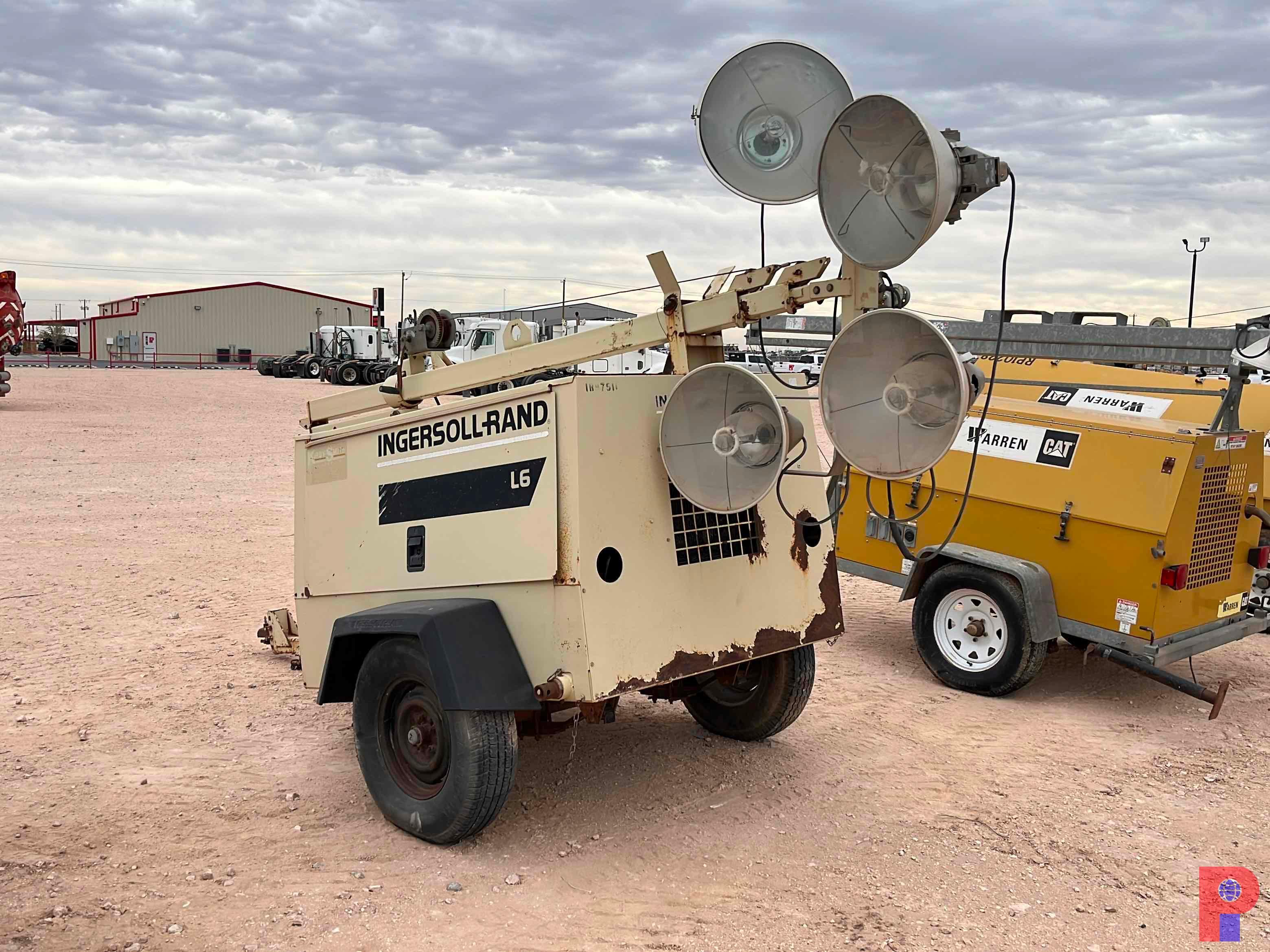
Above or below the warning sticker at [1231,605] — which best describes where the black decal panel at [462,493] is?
above

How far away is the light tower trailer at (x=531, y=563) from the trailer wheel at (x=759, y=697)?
14 centimetres

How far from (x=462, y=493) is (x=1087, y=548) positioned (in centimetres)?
428

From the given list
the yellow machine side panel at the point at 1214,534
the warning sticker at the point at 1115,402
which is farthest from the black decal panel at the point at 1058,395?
the yellow machine side panel at the point at 1214,534

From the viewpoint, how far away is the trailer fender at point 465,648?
15.2ft

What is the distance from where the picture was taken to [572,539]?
4.68 metres

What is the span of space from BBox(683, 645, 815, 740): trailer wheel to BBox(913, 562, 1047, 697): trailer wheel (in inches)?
73.1

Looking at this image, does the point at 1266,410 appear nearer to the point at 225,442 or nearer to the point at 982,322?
the point at 982,322

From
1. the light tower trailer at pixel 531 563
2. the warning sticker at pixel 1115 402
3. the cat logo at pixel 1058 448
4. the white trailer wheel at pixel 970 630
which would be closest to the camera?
the light tower trailer at pixel 531 563

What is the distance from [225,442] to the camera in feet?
70.6

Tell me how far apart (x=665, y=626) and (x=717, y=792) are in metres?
1.15

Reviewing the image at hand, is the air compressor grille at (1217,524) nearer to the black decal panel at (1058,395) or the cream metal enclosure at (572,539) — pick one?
the black decal panel at (1058,395)

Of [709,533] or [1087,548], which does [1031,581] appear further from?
[709,533]

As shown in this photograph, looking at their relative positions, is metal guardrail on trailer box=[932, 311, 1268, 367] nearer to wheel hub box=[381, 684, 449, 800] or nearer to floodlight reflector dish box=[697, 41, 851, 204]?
floodlight reflector dish box=[697, 41, 851, 204]

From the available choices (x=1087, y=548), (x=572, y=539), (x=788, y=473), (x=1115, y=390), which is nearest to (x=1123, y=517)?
(x=1087, y=548)
